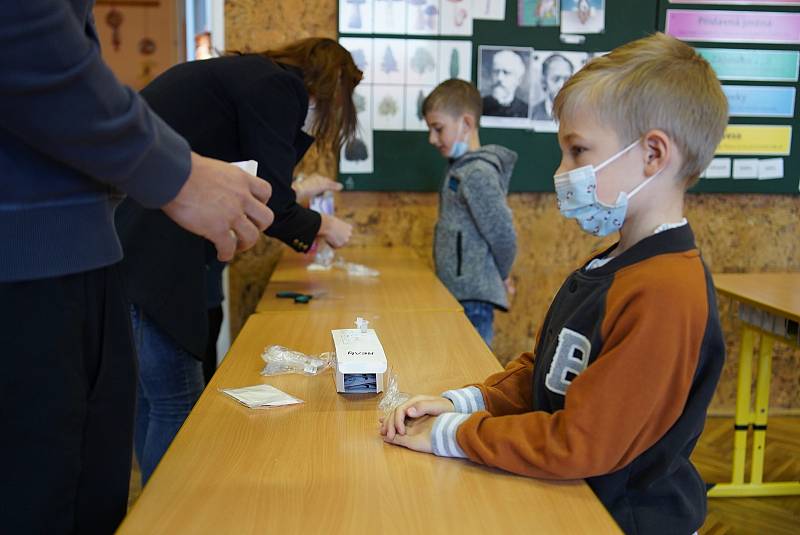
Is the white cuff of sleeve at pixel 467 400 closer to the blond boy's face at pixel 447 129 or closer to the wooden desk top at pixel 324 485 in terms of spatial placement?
the wooden desk top at pixel 324 485

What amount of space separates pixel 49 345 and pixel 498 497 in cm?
52

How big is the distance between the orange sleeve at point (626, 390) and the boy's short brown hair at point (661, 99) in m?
0.20

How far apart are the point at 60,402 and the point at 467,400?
58 cm

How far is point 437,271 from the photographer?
2.86 m

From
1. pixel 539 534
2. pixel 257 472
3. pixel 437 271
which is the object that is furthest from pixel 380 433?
pixel 437 271

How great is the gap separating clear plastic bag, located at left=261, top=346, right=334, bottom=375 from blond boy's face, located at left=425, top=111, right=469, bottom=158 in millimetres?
1496

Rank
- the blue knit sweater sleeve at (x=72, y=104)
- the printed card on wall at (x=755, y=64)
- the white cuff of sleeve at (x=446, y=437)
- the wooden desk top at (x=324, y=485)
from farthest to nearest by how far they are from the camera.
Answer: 1. the printed card on wall at (x=755, y=64)
2. the white cuff of sleeve at (x=446, y=437)
3. the wooden desk top at (x=324, y=485)
4. the blue knit sweater sleeve at (x=72, y=104)

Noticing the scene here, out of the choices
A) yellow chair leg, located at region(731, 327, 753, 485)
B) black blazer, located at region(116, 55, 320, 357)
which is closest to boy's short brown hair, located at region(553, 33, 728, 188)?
black blazer, located at region(116, 55, 320, 357)

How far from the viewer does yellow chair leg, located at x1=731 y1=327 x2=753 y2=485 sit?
272 centimetres

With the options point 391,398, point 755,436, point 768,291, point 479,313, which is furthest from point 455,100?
point 391,398

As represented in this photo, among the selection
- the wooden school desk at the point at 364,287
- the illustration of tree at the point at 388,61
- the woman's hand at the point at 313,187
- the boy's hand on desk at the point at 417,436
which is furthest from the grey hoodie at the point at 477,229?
the boy's hand on desk at the point at 417,436

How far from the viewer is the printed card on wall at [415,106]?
3.27 m

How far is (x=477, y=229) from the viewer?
8.96 feet

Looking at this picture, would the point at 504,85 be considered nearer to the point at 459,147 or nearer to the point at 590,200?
the point at 459,147
